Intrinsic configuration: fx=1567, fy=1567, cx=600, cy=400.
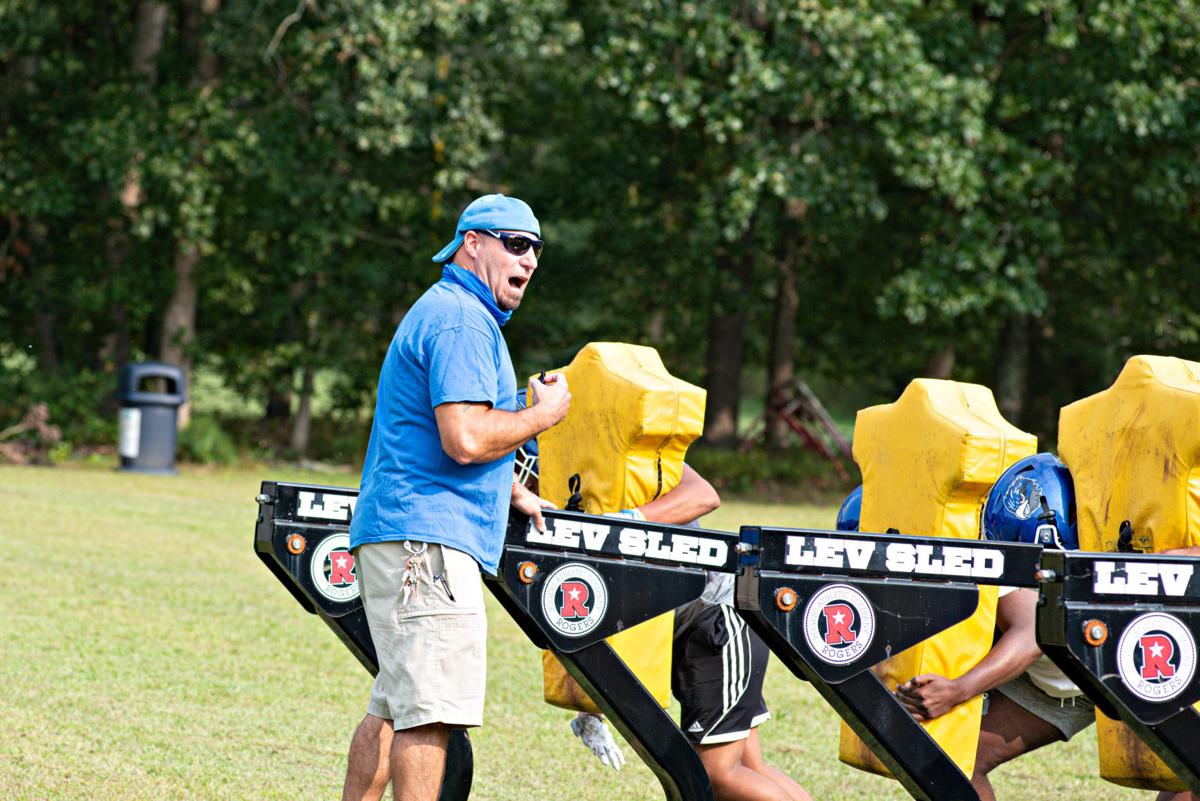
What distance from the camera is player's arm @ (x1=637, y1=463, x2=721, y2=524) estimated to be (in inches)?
206

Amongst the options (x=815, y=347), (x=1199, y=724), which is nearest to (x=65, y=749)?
(x=1199, y=724)

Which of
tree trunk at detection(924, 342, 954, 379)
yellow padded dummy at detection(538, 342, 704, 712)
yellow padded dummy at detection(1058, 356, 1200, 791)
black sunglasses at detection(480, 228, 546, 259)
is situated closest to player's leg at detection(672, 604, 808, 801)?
yellow padded dummy at detection(538, 342, 704, 712)

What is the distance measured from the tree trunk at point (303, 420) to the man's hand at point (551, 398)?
18.9 m

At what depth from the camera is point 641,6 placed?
19000 mm

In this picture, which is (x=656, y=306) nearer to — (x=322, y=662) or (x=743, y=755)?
(x=322, y=662)

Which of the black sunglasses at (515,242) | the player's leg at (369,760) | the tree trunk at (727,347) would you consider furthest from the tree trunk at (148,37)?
the player's leg at (369,760)

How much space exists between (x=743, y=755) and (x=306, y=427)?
18.5 meters

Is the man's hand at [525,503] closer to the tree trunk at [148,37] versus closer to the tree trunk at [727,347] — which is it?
the tree trunk at [148,37]

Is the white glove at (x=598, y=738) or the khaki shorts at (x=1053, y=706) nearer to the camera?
the khaki shorts at (x=1053, y=706)

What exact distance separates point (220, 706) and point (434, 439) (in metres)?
3.68

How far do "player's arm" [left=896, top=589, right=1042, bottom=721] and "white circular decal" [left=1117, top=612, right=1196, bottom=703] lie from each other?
1.47ft

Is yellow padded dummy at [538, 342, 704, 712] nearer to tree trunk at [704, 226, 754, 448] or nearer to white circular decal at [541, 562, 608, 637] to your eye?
white circular decal at [541, 562, 608, 637]

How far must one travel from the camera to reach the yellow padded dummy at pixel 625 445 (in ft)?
16.8

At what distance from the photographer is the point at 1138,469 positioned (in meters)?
4.46
